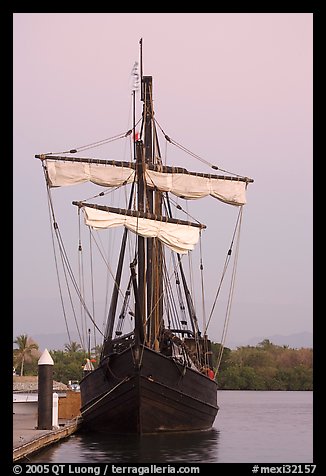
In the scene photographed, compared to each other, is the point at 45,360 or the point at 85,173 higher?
the point at 85,173

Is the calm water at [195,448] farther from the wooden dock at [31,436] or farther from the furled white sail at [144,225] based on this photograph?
the furled white sail at [144,225]

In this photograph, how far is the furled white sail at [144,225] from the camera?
91.5ft

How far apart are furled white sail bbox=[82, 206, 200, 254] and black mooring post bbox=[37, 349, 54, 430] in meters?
5.84

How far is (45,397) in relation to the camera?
23.1 meters

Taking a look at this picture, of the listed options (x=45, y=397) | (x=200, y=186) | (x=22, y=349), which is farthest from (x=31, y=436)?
(x=22, y=349)

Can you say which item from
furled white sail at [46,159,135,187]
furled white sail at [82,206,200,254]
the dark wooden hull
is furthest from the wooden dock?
furled white sail at [46,159,135,187]

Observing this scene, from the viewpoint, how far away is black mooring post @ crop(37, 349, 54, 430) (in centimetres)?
2314

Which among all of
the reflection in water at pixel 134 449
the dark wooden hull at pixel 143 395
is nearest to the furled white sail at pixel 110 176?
the dark wooden hull at pixel 143 395

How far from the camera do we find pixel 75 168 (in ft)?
103

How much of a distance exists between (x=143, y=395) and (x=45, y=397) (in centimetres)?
334

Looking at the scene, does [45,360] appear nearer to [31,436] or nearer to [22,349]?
[31,436]
